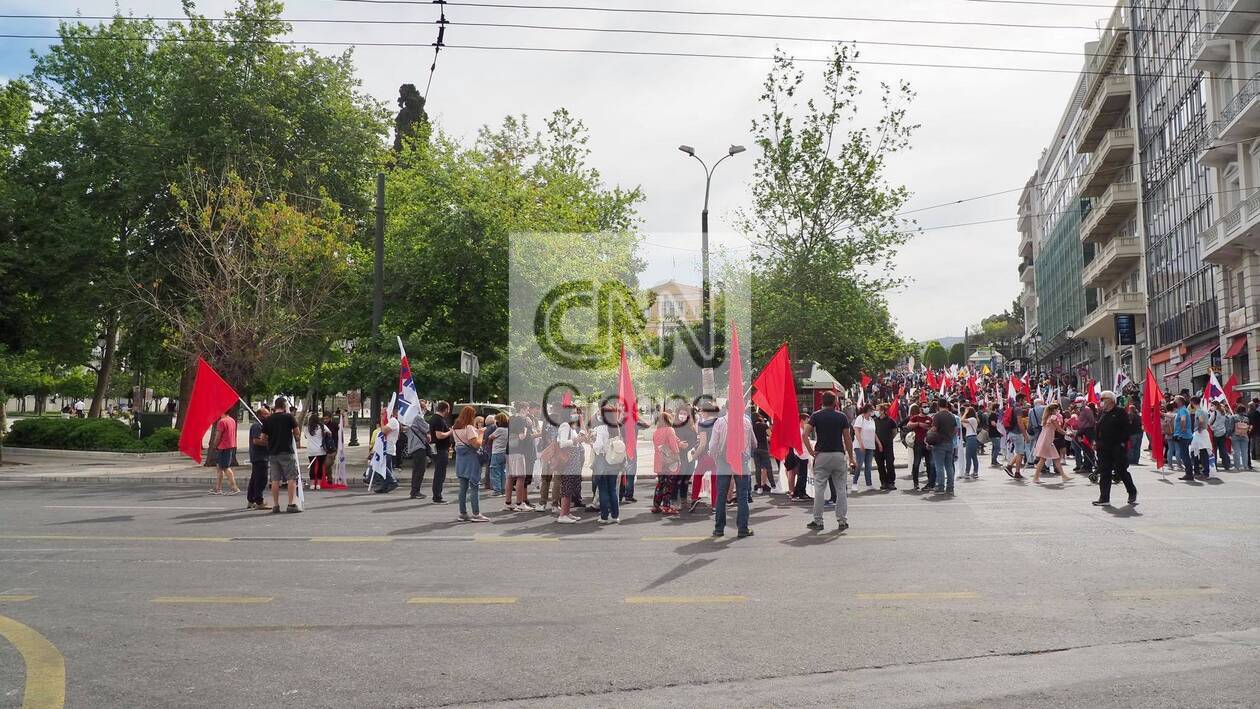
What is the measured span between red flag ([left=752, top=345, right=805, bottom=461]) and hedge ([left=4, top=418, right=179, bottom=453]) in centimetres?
2163

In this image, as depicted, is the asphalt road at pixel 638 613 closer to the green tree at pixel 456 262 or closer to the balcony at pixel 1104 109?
the green tree at pixel 456 262

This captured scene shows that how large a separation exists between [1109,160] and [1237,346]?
17.5m

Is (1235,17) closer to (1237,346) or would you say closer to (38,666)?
(1237,346)

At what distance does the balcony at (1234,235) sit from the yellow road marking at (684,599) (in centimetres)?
2962

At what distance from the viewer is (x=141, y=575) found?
29.4 feet

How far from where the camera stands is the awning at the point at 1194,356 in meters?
Result: 36.3

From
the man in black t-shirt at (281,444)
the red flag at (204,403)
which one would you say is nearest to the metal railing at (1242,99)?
the man in black t-shirt at (281,444)

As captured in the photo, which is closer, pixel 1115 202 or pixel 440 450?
pixel 440 450

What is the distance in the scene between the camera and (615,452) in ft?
45.5

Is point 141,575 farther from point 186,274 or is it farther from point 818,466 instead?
point 186,274

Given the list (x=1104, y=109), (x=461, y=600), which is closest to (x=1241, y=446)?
(x=461, y=600)

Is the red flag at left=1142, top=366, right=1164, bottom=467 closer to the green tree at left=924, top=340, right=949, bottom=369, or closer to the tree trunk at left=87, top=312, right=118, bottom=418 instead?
the tree trunk at left=87, top=312, right=118, bottom=418

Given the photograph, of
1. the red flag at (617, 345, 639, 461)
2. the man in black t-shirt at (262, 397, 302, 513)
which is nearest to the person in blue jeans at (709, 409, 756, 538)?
the red flag at (617, 345, 639, 461)

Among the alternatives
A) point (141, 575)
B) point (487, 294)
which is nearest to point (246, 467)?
point (487, 294)
